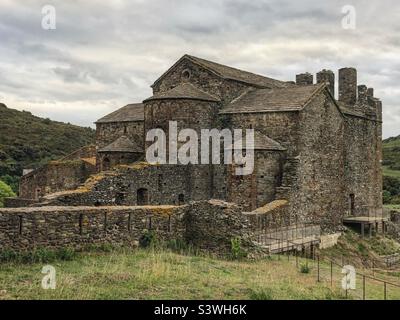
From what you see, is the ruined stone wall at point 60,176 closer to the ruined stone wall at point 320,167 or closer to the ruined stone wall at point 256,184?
the ruined stone wall at point 256,184

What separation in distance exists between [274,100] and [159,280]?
1810 centimetres

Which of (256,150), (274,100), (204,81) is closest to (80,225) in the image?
(256,150)

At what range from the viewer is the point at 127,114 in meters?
35.6

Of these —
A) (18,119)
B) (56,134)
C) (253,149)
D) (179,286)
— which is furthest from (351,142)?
(18,119)

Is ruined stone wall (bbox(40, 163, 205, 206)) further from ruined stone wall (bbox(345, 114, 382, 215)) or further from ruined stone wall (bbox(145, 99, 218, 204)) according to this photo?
ruined stone wall (bbox(345, 114, 382, 215))

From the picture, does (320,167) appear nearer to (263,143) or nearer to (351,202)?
(263,143)

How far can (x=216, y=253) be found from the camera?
676 inches

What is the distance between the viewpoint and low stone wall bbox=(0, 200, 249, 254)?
13492 mm

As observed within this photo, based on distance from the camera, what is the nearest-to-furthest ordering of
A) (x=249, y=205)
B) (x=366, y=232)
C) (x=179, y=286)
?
(x=179, y=286) → (x=249, y=205) → (x=366, y=232)

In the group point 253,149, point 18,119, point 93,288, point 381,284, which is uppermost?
point 18,119

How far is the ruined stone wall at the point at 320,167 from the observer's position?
1061 inches

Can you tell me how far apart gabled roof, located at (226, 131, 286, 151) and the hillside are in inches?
1165
